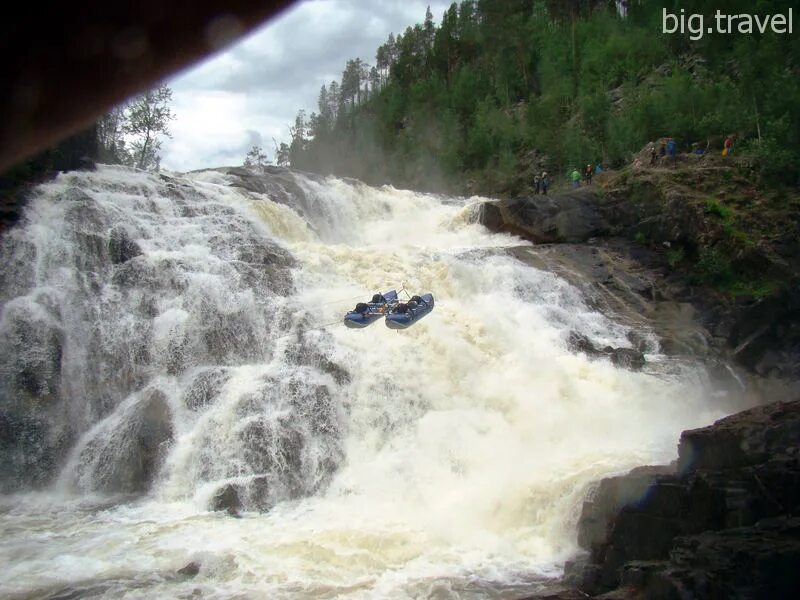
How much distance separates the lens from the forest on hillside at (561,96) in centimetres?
2747

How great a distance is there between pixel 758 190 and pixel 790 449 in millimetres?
16762

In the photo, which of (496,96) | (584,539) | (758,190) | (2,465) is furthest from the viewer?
(496,96)

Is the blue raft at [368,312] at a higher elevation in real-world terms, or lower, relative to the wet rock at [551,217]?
lower

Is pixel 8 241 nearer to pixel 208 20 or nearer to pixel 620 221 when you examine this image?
pixel 208 20

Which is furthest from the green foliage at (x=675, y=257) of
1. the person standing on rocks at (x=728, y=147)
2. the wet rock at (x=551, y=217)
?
the person standing on rocks at (x=728, y=147)

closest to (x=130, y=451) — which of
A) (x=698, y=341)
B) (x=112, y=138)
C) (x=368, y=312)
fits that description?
(x=368, y=312)

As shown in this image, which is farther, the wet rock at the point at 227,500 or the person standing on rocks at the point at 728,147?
the person standing on rocks at the point at 728,147

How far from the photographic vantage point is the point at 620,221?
76.6ft

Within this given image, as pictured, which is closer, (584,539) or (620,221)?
(584,539)

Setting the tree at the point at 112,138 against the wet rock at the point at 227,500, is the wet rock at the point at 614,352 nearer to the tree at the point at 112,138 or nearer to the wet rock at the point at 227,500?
the wet rock at the point at 227,500

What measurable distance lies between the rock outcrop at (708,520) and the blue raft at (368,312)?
15.0 feet

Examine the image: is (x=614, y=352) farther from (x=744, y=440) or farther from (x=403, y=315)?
(x=744, y=440)

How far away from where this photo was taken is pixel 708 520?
8.29 meters

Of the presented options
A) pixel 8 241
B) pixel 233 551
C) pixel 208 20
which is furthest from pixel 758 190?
pixel 208 20
